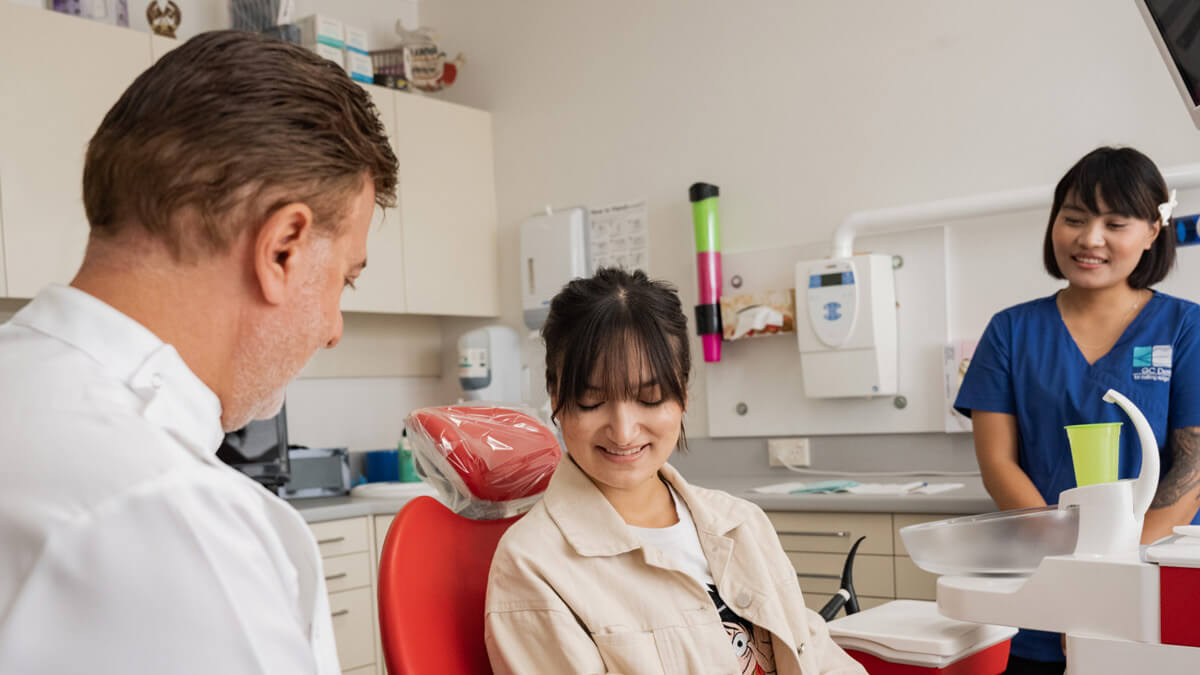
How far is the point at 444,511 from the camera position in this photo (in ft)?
4.62

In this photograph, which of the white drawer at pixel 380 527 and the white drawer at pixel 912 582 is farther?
the white drawer at pixel 380 527

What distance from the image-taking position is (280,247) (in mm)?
754

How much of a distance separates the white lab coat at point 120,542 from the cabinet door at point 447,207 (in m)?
3.10

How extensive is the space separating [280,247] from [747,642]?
92 cm

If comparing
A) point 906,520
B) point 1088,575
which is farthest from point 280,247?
point 906,520

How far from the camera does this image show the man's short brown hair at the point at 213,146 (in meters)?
0.71

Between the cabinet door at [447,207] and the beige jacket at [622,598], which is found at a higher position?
the cabinet door at [447,207]

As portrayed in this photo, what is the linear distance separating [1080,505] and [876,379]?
5.46 feet

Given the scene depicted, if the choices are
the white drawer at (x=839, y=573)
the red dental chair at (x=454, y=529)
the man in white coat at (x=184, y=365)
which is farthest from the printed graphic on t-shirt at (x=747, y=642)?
the white drawer at (x=839, y=573)

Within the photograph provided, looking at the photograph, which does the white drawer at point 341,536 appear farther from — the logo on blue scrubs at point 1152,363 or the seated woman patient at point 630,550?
the logo on blue scrubs at point 1152,363

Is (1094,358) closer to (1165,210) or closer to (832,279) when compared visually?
(1165,210)

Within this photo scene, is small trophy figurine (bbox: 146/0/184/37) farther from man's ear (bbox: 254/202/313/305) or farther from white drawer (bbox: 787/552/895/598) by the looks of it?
man's ear (bbox: 254/202/313/305)

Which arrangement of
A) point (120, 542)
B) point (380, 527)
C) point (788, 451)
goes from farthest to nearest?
point (788, 451) < point (380, 527) < point (120, 542)

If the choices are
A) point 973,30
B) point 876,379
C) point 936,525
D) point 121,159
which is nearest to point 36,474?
point 121,159
